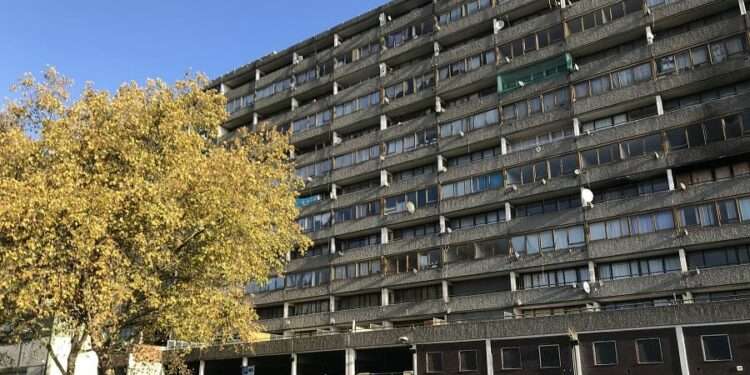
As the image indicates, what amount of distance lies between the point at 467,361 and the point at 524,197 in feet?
45.5

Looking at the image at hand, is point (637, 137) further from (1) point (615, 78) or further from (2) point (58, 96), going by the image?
(2) point (58, 96)

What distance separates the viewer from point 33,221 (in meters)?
21.8

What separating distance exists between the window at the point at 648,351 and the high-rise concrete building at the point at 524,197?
70 millimetres

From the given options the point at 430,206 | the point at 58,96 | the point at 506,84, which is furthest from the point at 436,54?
the point at 58,96

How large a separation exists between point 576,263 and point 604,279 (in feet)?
6.51

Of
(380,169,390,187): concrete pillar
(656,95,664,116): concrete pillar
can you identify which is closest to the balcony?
(656,95,664,116): concrete pillar

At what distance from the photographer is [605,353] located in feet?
105

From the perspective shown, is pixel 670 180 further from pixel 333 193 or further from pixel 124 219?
pixel 124 219

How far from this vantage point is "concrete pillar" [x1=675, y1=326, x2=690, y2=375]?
29.6 meters

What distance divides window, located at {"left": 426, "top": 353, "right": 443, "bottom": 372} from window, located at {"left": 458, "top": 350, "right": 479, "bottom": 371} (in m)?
1.27

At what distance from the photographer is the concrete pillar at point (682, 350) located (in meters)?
29.6

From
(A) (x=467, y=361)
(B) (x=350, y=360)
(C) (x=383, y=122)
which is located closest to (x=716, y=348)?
(A) (x=467, y=361)

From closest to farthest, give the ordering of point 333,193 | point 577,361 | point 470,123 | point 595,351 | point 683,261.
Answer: point 595,351
point 577,361
point 683,261
point 470,123
point 333,193

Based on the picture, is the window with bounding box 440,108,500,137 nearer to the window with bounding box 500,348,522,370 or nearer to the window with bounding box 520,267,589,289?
the window with bounding box 520,267,589,289
